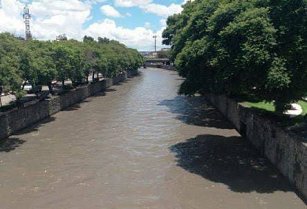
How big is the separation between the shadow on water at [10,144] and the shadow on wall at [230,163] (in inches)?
445

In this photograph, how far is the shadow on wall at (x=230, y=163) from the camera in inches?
849

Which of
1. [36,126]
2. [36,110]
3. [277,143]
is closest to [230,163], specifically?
[277,143]

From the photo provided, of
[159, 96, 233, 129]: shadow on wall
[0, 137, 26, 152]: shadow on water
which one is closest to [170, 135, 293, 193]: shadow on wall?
[159, 96, 233, 129]: shadow on wall

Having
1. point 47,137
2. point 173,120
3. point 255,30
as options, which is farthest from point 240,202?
point 173,120

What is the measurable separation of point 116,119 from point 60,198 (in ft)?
72.4

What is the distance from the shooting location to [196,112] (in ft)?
150

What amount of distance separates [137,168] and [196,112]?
21672mm

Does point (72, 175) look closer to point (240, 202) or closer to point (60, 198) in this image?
point (60, 198)

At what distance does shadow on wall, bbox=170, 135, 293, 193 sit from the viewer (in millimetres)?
21573

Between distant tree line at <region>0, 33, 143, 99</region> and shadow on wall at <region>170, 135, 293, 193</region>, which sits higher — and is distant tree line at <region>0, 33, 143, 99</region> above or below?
above

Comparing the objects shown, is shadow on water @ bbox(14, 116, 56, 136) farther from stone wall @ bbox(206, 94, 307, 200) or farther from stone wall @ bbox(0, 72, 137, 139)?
stone wall @ bbox(206, 94, 307, 200)

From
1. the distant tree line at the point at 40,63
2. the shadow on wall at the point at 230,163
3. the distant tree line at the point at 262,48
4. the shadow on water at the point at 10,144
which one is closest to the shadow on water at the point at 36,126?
the shadow on water at the point at 10,144

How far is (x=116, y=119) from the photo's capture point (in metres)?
42.2

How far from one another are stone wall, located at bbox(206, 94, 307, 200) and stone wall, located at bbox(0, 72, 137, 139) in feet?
59.3
